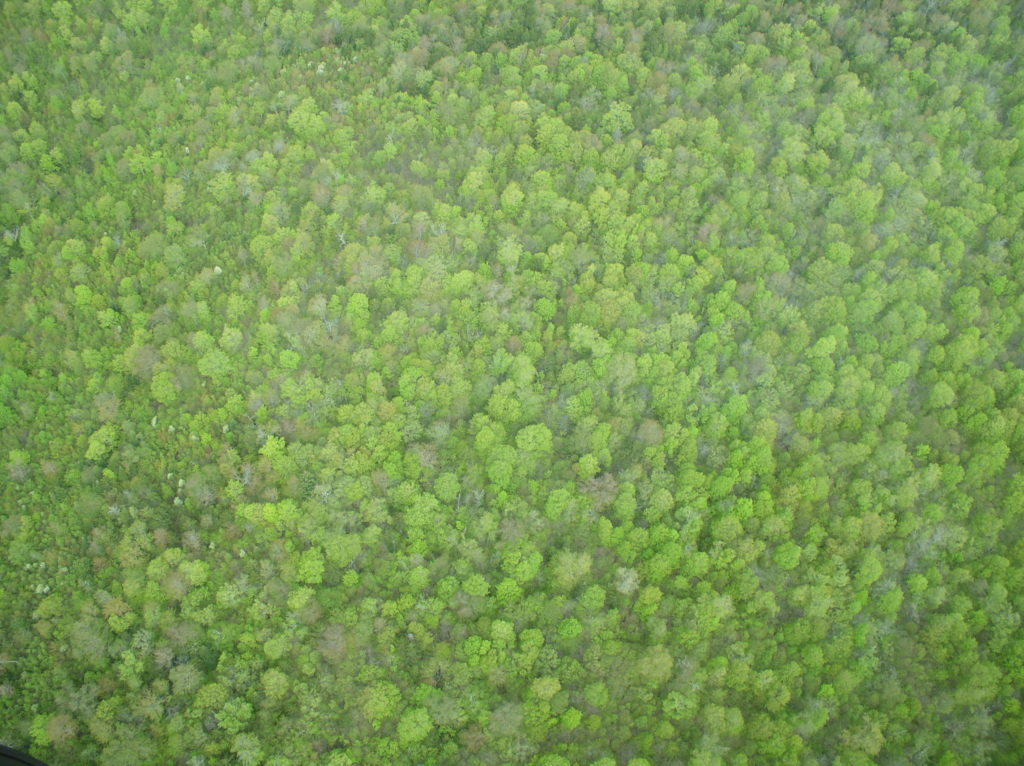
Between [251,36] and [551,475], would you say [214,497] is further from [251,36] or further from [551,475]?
[251,36]

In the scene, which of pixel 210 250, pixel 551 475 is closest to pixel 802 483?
pixel 551 475

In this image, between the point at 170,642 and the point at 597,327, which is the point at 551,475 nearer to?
the point at 597,327

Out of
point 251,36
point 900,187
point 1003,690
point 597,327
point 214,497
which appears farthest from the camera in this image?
point 251,36

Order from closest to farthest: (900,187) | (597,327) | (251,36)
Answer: (597,327)
(900,187)
(251,36)

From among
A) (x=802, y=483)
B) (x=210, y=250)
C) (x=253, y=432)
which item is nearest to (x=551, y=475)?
(x=802, y=483)

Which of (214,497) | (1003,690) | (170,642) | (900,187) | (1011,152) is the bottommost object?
(170,642)

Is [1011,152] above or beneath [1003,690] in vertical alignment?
above

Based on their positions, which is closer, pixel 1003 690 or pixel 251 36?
pixel 1003 690
